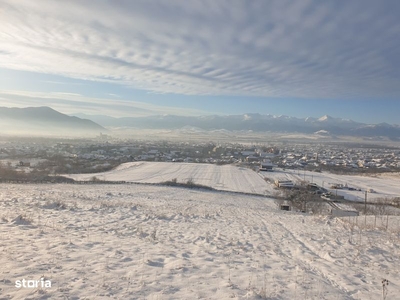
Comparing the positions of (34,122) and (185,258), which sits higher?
(34,122)
